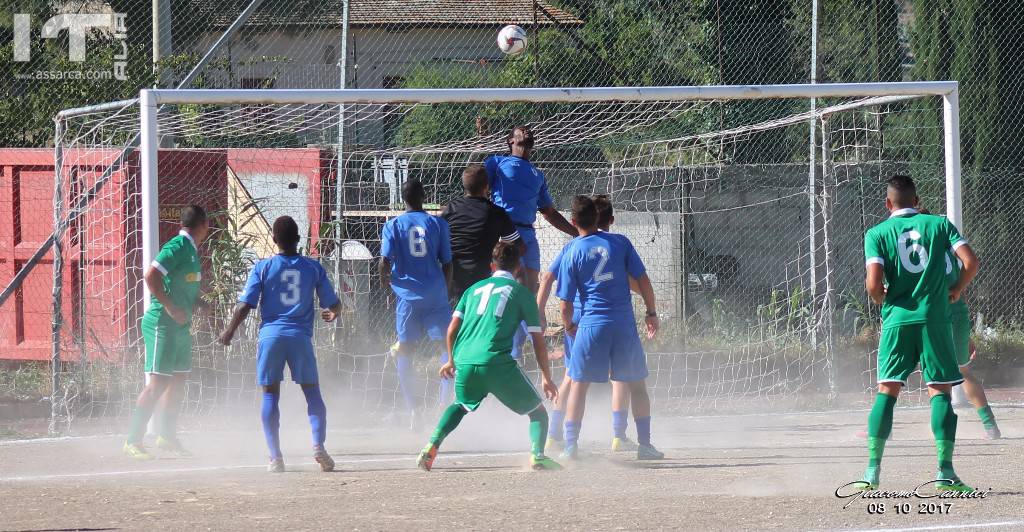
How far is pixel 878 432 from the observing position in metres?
6.52

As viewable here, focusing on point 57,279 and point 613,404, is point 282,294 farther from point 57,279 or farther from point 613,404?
point 57,279

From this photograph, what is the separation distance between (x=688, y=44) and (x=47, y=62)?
24.6ft

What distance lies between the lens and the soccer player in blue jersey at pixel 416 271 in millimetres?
9148

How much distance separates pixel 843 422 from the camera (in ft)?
33.6

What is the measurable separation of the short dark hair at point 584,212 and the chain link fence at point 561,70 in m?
3.76

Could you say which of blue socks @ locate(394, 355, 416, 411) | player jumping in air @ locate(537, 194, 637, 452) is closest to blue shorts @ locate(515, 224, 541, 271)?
player jumping in air @ locate(537, 194, 637, 452)

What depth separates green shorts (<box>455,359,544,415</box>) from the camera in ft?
24.1

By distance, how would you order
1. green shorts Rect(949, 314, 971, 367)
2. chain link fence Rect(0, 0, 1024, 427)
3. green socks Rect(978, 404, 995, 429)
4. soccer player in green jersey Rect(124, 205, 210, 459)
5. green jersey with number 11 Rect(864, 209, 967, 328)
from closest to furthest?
green jersey with number 11 Rect(864, 209, 967, 328), soccer player in green jersey Rect(124, 205, 210, 459), green shorts Rect(949, 314, 971, 367), green socks Rect(978, 404, 995, 429), chain link fence Rect(0, 0, 1024, 427)

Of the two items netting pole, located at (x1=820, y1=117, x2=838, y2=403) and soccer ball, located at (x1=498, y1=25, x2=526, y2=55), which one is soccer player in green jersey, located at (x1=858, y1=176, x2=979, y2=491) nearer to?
netting pole, located at (x1=820, y1=117, x2=838, y2=403)

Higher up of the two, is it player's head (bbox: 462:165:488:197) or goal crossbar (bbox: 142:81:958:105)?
goal crossbar (bbox: 142:81:958:105)

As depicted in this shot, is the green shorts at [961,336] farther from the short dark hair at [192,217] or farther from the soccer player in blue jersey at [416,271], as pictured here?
the short dark hair at [192,217]

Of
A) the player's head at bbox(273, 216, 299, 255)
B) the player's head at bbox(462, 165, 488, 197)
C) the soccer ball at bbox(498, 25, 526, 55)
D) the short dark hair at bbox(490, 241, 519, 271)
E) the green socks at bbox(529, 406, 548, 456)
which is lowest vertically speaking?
the green socks at bbox(529, 406, 548, 456)

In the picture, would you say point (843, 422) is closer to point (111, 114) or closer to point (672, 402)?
point (672, 402)
